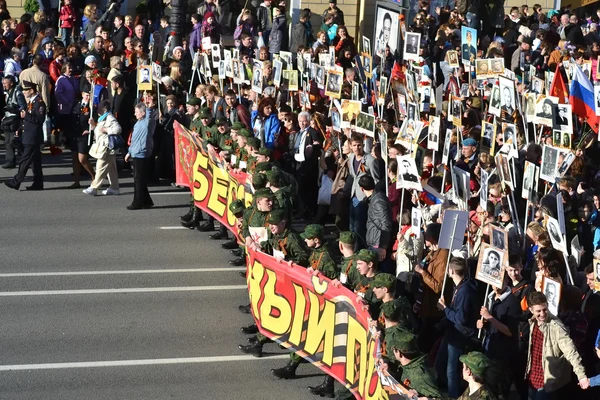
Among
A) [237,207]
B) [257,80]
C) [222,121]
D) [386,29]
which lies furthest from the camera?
[386,29]

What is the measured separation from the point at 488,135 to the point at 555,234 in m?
4.57

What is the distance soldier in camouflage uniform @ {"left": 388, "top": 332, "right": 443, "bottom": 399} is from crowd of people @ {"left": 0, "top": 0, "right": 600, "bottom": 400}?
0.02 meters

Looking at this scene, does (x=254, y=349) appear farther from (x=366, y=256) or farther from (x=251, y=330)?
(x=366, y=256)

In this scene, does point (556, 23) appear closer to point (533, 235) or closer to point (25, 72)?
point (25, 72)

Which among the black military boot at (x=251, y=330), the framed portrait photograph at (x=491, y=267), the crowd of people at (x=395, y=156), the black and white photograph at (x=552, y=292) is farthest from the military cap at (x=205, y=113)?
the black and white photograph at (x=552, y=292)

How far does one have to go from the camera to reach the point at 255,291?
40.0 ft

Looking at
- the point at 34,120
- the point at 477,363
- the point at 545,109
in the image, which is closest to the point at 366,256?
the point at 477,363

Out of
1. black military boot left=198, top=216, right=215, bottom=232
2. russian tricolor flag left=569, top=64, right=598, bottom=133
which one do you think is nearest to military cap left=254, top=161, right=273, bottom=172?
black military boot left=198, top=216, right=215, bottom=232

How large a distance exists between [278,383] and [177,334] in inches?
65.9

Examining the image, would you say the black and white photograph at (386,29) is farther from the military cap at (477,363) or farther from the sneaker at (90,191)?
the military cap at (477,363)

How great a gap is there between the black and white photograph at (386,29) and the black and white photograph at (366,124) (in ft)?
14.0

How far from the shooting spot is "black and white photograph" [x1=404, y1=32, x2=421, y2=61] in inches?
744

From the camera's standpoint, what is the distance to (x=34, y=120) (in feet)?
60.3

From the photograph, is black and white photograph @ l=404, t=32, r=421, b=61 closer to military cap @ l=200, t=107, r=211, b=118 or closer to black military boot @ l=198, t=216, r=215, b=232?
military cap @ l=200, t=107, r=211, b=118
